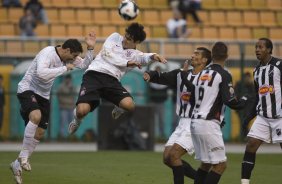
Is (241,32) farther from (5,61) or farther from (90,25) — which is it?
(5,61)

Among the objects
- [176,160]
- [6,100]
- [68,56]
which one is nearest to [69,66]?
[68,56]

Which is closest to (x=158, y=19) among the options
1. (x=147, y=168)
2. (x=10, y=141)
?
(x=10, y=141)

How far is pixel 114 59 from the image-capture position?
1377 centimetres

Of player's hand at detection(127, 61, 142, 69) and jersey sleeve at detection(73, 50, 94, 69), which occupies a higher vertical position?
jersey sleeve at detection(73, 50, 94, 69)

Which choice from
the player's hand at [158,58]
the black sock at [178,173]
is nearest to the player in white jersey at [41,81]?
the player's hand at [158,58]

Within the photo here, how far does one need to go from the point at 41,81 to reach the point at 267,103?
11.9 feet

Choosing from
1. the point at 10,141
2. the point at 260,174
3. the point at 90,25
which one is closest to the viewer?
the point at 260,174

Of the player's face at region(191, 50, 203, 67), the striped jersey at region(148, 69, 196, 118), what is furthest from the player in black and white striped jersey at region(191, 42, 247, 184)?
the striped jersey at region(148, 69, 196, 118)

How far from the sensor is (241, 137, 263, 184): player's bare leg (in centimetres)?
1320

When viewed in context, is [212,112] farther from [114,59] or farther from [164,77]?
[114,59]

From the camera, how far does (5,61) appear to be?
2386cm

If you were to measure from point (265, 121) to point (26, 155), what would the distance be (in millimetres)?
3720

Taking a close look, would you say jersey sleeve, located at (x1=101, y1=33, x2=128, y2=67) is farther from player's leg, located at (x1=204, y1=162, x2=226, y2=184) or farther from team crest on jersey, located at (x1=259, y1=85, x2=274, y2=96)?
player's leg, located at (x1=204, y1=162, x2=226, y2=184)

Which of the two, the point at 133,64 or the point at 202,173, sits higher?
the point at 133,64
